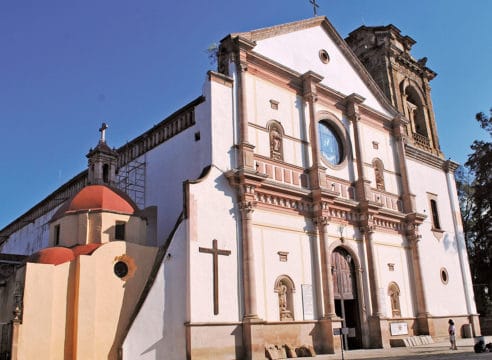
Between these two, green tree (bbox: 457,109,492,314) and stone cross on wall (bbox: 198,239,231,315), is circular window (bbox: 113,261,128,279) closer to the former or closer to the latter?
stone cross on wall (bbox: 198,239,231,315)

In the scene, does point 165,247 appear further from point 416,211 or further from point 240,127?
point 416,211

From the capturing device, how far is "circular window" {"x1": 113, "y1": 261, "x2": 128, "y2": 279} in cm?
1684

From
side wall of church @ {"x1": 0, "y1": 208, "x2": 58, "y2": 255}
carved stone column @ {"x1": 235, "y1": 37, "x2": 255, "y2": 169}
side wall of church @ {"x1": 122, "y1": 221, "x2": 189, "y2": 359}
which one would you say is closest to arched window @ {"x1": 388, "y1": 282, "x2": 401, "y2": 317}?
carved stone column @ {"x1": 235, "y1": 37, "x2": 255, "y2": 169}

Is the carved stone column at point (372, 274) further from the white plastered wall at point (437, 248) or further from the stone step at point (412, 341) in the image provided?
the white plastered wall at point (437, 248)

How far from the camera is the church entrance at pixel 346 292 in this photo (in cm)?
2120

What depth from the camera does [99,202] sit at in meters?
19.2

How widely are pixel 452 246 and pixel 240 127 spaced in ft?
52.2

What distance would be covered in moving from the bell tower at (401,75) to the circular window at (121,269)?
19.3 meters

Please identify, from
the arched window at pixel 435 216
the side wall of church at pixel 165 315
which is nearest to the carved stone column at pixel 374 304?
the arched window at pixel 435 216

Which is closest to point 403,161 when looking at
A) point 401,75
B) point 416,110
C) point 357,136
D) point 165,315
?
point 357,136

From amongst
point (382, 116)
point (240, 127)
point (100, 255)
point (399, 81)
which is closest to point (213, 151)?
point (240, 127)

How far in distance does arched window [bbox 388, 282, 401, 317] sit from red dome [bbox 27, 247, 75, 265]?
14057 millimetres

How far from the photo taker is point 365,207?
22875 millimetres

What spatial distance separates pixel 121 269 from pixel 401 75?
22.6 metres
